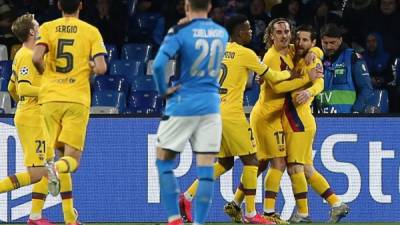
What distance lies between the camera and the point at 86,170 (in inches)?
619

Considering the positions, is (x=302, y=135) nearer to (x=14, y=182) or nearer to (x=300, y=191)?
(x=300, y=191)


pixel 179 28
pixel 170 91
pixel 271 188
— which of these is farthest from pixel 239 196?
pixel 179 28

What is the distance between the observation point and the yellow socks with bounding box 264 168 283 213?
1466 centimetres

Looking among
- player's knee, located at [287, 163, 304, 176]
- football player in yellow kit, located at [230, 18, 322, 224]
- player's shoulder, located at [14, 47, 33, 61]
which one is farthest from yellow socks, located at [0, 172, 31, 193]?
player's knee, located at [287, 163, 304, 176]

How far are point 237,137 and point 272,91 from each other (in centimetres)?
70

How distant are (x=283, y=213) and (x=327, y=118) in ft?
3.73

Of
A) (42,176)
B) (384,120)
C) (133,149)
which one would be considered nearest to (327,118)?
(384,120)

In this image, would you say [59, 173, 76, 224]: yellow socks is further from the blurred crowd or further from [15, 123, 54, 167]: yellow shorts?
the blurred crowd

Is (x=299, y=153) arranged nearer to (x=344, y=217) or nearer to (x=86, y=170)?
(x=344, y=217)

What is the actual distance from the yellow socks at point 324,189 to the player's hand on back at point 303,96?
2.61 ft

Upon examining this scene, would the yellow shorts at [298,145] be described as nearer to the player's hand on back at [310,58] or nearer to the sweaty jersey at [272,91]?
the sweaty jersey at [272,91]

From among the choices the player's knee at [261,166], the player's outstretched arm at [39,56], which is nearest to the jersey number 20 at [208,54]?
the player's outstretched arm at [39,56]

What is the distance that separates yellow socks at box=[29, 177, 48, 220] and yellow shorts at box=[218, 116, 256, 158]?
1820mm

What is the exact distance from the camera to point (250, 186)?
14.5m
